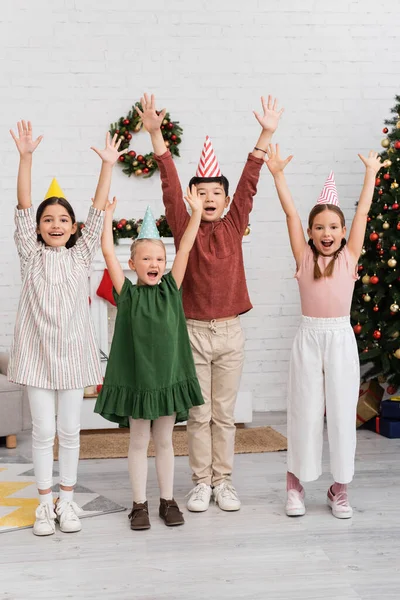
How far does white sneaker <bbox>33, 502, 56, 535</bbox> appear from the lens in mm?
2756

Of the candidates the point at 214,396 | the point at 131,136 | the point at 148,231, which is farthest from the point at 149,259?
the point at 131,136

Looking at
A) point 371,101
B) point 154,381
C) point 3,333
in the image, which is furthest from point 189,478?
point 371,101

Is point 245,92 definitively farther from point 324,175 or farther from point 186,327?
point 186,327

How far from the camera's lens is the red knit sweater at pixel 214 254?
304 cm

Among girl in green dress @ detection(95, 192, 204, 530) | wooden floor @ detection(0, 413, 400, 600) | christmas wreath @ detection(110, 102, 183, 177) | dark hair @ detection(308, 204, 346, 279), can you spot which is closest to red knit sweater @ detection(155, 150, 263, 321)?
girl in green dress @ detection(95, 192, 204, 530)

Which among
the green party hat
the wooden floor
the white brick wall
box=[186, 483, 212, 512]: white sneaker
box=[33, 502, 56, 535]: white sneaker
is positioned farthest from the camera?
the white brick wall

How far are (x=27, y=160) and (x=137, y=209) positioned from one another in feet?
7.70

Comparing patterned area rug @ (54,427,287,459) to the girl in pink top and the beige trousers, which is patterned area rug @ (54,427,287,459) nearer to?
the beige trousers

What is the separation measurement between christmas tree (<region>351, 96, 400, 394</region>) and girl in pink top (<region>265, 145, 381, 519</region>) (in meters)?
1.51

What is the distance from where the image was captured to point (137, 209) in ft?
17.0

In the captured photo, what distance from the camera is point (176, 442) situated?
4285mm

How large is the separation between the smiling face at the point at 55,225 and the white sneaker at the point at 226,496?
1133mm

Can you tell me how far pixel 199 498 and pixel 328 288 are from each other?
945mm

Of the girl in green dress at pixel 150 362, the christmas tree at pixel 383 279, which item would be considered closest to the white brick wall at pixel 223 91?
the christmas tree at pixel 383 279
